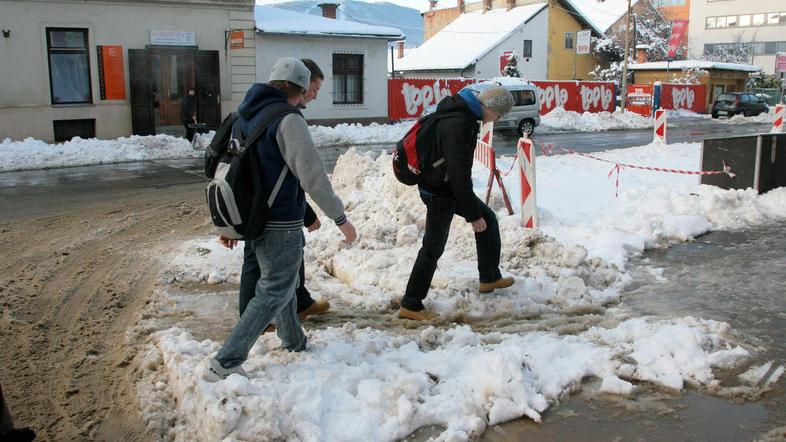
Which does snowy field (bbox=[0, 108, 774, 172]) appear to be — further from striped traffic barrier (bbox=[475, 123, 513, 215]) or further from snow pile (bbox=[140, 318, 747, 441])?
snow pile (bbox=[140, 318, 747, 441])

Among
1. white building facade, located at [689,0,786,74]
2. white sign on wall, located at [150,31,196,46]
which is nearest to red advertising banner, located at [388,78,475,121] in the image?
white sign on wall, located at [150,31,196,46]

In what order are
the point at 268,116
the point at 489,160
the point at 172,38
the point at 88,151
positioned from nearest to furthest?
the point at 268,116 → the point at 489,160 → the point at 88,151 → the point at 172,38

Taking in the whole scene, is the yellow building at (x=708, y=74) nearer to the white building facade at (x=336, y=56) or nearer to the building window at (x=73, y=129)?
the white building facade at (x=336, y=56)

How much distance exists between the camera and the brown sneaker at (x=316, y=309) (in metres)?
5.17

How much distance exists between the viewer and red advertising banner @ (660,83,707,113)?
133ft

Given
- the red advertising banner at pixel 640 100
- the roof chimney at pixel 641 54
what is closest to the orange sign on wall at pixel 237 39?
the red advertising banner at pixel 640 100

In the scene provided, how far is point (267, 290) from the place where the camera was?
3838 millimetres

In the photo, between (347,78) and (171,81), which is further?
(347,78)

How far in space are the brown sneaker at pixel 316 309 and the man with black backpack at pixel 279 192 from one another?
120 centimetres

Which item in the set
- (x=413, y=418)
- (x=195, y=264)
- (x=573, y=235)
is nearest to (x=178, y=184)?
(x=195, y=264)

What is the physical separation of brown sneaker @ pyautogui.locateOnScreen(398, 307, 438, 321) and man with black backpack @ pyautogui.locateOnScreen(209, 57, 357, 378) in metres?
1.41

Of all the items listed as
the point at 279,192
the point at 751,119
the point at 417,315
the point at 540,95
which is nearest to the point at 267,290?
the point at 279,192

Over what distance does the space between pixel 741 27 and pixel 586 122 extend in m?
51.3

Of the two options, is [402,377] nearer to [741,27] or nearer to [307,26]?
[307,26]
